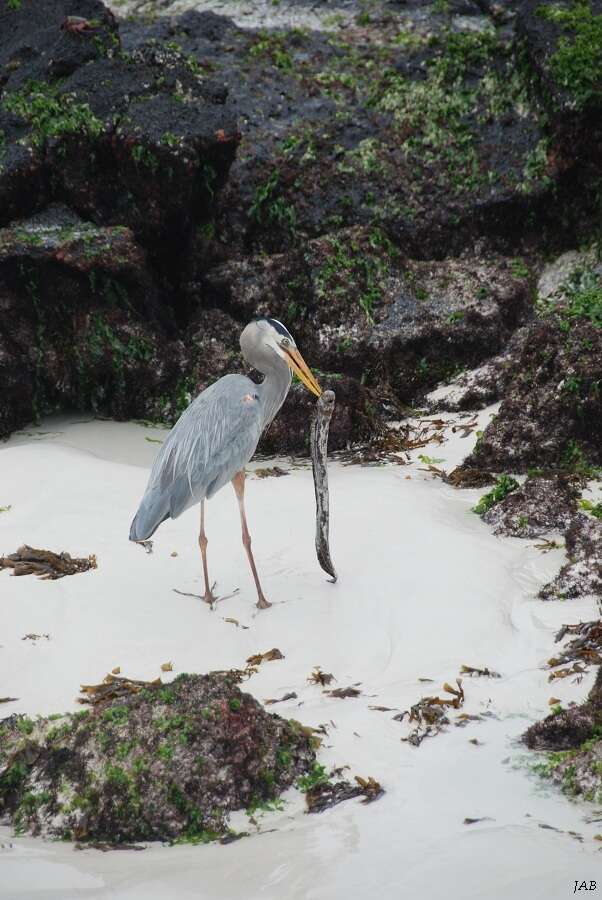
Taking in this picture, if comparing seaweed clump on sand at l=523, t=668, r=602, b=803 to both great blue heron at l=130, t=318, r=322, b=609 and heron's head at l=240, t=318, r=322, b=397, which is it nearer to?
great blue heron at l=130, t=318, r=322, b=609

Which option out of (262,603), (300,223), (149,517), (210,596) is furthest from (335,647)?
(300,223)

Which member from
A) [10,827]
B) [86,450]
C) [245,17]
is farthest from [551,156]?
[10,827]

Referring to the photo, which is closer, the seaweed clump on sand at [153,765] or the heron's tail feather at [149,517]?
the seaweed clump on sand at [153,765]

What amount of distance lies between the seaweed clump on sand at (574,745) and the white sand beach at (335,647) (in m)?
0.07

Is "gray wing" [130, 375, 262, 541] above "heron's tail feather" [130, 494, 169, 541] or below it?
Answer: above

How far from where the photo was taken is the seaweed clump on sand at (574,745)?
336 centimetres

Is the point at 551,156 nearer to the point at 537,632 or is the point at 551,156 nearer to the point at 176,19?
the point at 176,19

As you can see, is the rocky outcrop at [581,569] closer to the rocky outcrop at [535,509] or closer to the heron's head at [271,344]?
the rocky outcrop at [535,509]

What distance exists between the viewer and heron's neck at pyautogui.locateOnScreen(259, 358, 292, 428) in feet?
19.2

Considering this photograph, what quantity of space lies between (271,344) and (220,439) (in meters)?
0.75

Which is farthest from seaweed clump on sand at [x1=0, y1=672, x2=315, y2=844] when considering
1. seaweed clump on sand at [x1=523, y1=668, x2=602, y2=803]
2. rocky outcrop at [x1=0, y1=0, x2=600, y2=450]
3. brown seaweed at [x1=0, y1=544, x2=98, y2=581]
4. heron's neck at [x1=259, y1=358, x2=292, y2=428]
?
rocky outcrop at [x1=0, y1=0, x2=600, y2=450]

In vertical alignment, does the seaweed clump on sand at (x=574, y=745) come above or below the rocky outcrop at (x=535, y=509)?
below

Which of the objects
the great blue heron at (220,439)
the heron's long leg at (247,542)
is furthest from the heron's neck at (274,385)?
the heron's long leg at (247,542)

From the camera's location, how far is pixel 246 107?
10.0m
